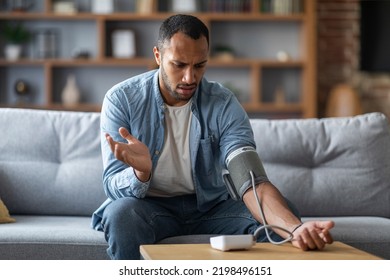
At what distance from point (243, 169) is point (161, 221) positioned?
31cm

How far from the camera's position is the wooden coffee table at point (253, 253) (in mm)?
1804

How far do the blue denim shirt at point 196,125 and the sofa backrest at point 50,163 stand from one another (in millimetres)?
355

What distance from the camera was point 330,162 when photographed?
296 cm

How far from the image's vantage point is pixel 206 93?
2510 millimetres

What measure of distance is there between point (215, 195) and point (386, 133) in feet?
2.84

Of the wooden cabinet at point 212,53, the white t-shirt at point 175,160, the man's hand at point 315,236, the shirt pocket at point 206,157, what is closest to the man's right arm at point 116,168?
the white t-shirt at point 175,160

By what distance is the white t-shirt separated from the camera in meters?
2.41

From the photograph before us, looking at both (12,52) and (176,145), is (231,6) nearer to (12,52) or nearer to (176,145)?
(12,52)

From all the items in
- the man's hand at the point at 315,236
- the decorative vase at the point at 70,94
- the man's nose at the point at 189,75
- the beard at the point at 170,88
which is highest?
the man's nose at the point at 189,75

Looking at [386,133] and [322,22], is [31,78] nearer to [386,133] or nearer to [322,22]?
[322,22]

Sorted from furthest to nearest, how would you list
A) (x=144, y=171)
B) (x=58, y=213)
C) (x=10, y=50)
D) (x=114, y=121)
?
(x=10, y=50)
(x=58, y=213)
(x=114, y=121)
(x=144, y=171)

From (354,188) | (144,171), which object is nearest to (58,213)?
(144,171)

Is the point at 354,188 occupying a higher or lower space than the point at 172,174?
lower

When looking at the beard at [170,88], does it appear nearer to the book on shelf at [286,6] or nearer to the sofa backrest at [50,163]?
the sofa backrest at [50,163]
